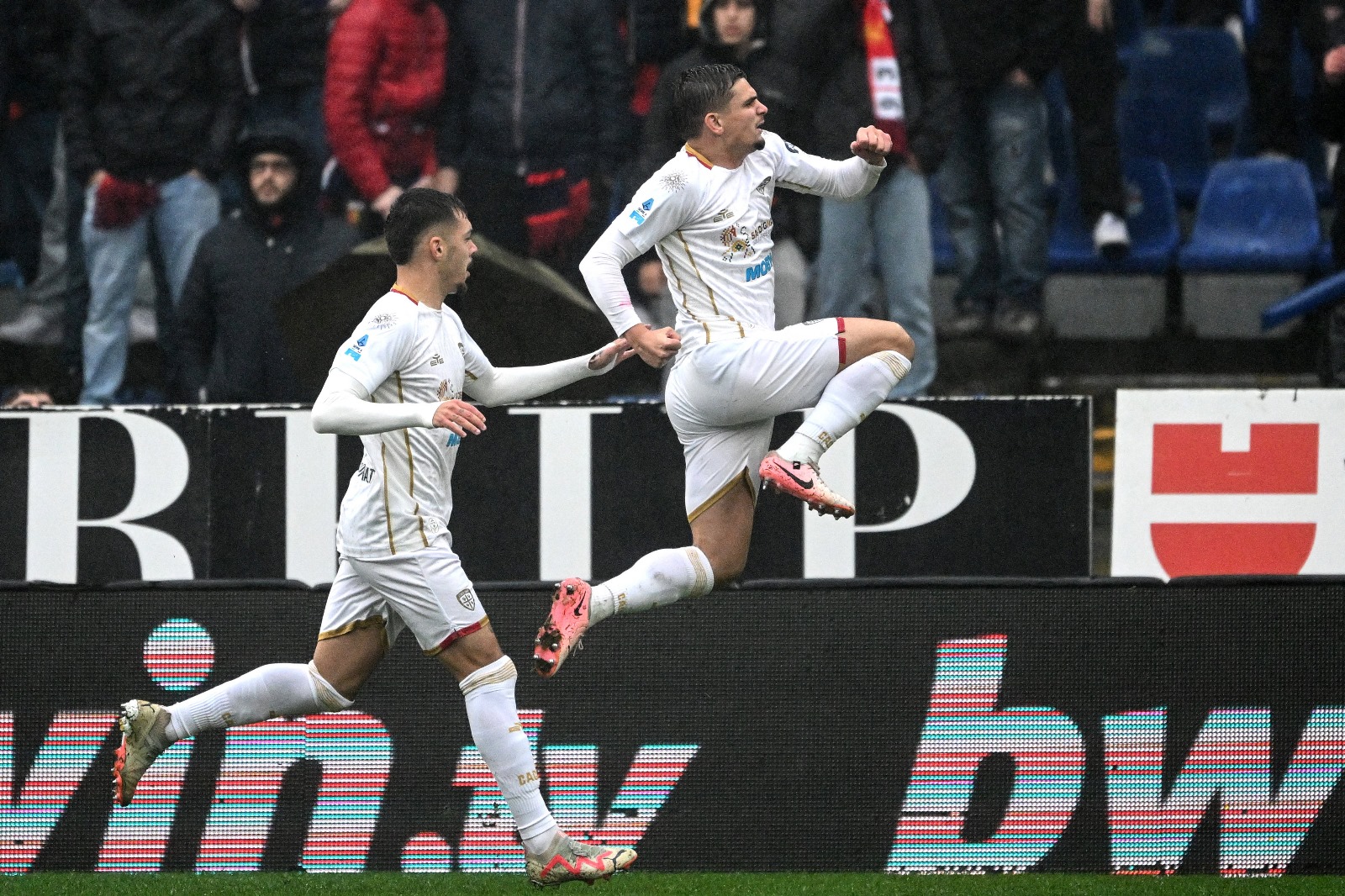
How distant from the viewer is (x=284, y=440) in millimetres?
7297

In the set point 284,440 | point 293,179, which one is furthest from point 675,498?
point 293,179

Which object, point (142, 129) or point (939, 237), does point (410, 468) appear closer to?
point (142, 129)

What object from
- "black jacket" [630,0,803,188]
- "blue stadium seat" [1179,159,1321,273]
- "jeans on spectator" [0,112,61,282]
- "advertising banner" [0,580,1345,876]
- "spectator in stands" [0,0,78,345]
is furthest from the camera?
"blue stadium seat" [1179,159,1321,273]

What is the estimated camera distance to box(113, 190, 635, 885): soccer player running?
4930 mm

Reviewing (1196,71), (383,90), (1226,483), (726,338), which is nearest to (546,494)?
(726,338)

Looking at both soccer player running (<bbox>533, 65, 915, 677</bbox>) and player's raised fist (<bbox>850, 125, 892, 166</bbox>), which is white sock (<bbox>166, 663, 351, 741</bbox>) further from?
player's raised fist (<bbox>850, 125, 892, 166</bbox>)

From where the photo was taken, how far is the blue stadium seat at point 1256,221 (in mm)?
9281

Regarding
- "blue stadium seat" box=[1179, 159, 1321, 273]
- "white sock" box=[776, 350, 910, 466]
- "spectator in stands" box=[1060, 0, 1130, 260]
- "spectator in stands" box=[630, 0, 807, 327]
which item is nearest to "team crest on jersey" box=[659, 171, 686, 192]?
"white sock" box=[776, 350, 910, 466]

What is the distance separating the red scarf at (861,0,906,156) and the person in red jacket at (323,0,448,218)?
2032mm

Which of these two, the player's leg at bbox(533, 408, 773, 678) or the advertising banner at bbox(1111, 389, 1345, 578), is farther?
the advertising banner at bbox(1111, 389, 1345, 578)

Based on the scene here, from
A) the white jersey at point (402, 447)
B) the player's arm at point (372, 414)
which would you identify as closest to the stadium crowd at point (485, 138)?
the white jersey at point (402, 447)

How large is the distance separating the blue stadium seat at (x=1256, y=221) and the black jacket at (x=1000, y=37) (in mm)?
1338

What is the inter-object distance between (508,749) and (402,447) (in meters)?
0.90

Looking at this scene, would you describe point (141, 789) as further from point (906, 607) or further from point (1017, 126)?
point (1017, 126)
